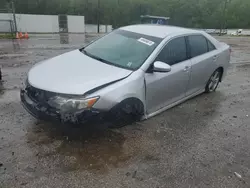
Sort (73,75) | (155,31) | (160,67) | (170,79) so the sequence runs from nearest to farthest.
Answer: (73,75)
(160,67)
(170,79)
(155,31)

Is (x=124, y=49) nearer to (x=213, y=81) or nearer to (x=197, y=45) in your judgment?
(x=197, y=45)

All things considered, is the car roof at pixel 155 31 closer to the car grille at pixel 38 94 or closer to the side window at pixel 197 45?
the side window at pixel 197 45

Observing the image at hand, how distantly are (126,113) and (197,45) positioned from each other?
2.44m

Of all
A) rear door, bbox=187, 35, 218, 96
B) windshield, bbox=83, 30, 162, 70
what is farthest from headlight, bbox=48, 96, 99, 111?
rear door, bbox=187, 35, 218, 96

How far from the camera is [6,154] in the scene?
3318 mm

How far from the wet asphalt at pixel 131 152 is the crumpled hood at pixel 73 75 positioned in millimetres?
592

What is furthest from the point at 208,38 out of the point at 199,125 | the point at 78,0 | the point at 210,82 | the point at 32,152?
the point at 78,0

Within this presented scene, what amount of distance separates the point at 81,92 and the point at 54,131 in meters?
0.95

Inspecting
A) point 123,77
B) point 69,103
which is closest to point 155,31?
point 123,77

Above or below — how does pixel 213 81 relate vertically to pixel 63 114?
below

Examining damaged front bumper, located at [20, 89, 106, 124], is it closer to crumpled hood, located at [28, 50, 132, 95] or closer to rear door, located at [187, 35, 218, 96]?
crumpled hood, located at [28, 50, 132, 95]

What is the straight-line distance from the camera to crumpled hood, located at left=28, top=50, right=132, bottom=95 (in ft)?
11.2

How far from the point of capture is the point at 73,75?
12.1ft

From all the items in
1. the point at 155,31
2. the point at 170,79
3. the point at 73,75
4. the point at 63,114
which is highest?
Result: the point at 155,31
